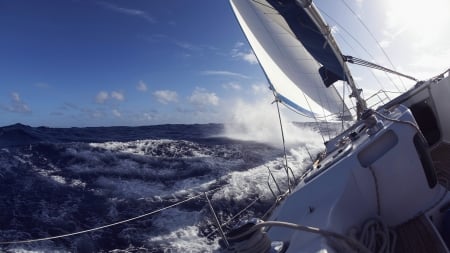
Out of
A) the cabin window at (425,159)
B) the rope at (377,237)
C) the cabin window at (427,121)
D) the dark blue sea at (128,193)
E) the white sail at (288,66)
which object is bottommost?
the dark blue sea at (128,193)

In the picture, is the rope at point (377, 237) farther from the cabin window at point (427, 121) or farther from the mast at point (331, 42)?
the mast at point (331, 42)

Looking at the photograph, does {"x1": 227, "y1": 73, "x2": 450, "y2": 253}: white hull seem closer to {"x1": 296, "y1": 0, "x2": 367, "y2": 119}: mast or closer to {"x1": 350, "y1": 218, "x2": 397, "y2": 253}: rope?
{"x1": 350, "y1": 218, "x2": 397, "y2": 253}: rope

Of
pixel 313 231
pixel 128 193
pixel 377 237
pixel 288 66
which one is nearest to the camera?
pixel 313 231

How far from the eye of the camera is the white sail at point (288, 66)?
913 cm

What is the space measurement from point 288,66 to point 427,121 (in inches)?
192

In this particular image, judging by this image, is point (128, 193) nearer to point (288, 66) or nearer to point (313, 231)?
point (288, 66)

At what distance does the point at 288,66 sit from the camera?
9469 millimetres

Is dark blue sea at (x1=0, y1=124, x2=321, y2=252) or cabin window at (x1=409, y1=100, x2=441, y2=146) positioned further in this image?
dark blue sea at (x1=0, y1=124, x2=321, y2=252)

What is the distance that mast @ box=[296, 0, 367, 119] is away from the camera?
6582 millimetres

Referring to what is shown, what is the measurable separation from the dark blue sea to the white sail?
3.35m

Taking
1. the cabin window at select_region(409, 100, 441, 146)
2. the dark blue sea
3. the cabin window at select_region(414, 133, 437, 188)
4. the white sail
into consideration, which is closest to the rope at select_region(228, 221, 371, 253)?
the cabin window at select_region(414, 133, 437, 188)

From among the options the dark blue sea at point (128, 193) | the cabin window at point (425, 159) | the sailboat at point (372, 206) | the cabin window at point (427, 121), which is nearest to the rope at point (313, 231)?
the sailboat at point (372, 206)

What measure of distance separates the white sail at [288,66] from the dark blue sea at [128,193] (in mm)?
3348

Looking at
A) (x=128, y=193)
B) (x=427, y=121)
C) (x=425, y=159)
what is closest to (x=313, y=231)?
(x=425, y=159)
